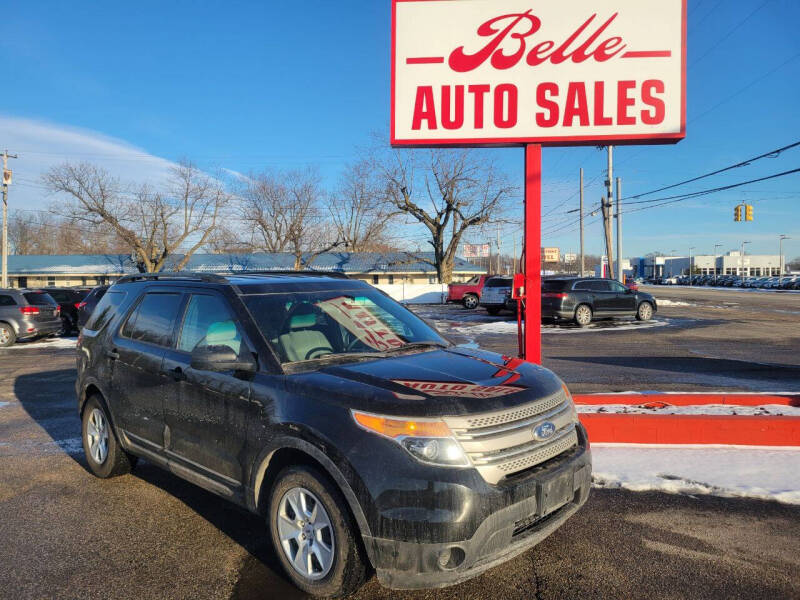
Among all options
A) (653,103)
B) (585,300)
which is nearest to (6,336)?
(653,103)

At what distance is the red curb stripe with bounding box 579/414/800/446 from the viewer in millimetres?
5066

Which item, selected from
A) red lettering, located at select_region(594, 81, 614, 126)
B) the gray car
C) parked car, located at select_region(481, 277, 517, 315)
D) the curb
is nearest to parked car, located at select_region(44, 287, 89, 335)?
the gray car

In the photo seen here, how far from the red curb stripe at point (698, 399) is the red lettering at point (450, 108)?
3.79 metres

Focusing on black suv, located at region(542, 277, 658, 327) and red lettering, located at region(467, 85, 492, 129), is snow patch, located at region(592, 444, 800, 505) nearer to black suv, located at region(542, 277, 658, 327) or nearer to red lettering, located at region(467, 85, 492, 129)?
red lettering, located at region(467, 85, 492, 129)

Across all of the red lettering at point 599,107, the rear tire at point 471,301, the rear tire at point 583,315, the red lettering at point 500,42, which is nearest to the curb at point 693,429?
the red lettering at point 599,107

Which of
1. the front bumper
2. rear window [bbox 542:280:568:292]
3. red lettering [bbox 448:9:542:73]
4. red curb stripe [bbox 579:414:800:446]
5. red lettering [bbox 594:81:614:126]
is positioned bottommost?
red curb stripe [bbox 579:414:800:446]

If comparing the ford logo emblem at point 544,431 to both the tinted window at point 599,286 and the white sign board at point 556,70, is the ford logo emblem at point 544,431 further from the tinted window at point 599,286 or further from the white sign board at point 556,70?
the tinted window at point 599,286

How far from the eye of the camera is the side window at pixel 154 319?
160 inches

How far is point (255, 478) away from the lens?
123 inches

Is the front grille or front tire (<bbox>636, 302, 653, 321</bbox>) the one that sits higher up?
the front grille

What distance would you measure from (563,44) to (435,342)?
507 centimetres

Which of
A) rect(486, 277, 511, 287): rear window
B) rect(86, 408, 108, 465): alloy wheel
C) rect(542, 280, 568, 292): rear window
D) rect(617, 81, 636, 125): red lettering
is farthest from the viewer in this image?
rect(486, 277, 511, 287): rear window

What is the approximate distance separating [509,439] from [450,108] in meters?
5.53

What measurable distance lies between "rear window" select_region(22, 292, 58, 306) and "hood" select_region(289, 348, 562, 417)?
16026 mm
